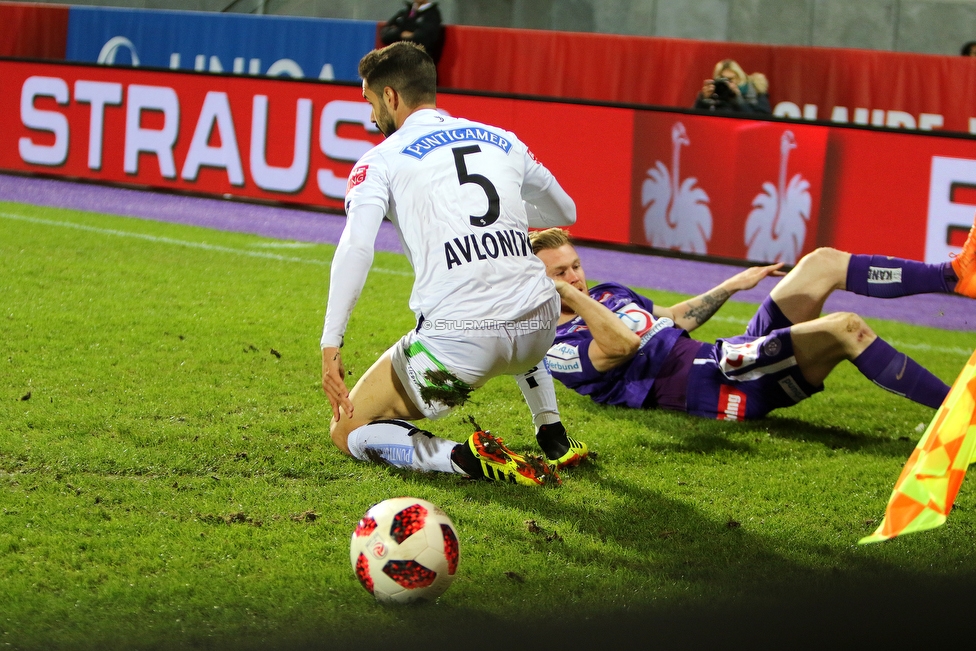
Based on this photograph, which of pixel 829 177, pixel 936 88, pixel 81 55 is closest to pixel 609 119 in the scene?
pixel 829 177

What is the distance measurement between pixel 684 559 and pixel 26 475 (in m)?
2.46

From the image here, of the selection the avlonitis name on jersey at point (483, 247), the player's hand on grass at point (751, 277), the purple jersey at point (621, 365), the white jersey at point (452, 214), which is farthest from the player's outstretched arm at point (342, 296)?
the player's hand on grass at point (751, 277)

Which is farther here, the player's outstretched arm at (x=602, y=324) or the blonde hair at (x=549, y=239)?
the blonde hair at (x=549, y=239)

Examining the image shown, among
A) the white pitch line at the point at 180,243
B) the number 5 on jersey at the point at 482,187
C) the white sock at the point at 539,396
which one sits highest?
the number 5 on jersey at the point at 482,187

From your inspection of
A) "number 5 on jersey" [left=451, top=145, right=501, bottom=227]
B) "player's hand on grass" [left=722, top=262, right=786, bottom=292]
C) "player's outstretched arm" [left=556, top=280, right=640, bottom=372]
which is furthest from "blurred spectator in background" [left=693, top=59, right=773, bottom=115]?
"number 5 on jersey" [left=451, top=145, right=501, bottom=227]

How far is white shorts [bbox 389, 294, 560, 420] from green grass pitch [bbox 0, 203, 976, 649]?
14.8 inches

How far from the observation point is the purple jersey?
5.38 m

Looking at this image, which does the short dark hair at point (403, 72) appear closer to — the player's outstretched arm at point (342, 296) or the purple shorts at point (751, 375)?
the player's outstretched arm at point (342, 296)

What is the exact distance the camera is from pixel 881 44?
15.5 meters

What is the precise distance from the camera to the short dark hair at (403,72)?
13.5ft

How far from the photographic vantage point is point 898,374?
4.79 meters

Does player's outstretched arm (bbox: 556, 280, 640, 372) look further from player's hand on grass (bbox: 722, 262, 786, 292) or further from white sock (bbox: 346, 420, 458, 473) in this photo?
white sock (bbox: 346, 420, 458, 473)

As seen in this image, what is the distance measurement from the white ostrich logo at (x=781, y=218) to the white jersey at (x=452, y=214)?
5.93m

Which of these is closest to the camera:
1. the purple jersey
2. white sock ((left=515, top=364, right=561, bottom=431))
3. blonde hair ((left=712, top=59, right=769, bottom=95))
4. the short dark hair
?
the short dark hair
